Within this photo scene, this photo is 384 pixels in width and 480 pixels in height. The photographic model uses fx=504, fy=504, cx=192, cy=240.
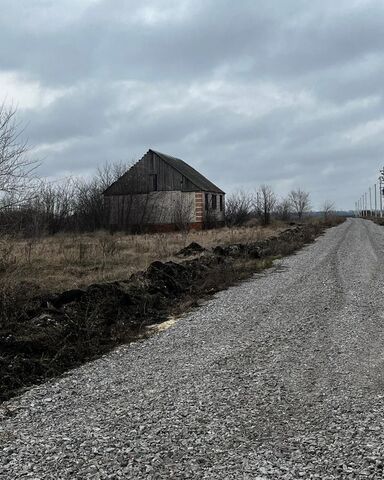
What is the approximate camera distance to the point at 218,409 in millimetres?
5039

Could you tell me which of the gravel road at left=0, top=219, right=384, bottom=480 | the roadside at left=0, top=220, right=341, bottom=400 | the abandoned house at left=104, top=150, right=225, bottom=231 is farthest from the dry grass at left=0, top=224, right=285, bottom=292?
the abandoned house at left=104, top=150, right=225, bottom=231

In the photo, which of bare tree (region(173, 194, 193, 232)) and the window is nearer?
bare tree (region(173, 194, 193, 232))

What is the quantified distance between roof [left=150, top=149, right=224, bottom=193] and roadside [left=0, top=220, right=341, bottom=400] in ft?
112

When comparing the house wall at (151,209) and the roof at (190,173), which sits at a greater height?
the roof at (190,173)

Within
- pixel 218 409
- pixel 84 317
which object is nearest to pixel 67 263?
pixel 84 317

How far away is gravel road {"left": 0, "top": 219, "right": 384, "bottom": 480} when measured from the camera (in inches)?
152

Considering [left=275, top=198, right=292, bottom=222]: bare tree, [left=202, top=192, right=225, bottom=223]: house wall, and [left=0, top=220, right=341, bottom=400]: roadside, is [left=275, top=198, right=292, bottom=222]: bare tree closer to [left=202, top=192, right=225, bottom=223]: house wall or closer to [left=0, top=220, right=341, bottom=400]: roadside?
[left=202, top=192, right=225, bottom=223]: house wall

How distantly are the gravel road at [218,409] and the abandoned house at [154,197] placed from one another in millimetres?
39346

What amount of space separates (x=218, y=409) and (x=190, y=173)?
47.7 m

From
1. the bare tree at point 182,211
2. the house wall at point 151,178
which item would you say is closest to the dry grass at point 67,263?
the bare tree at point 182,211

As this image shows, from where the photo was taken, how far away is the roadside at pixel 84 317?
6883mm

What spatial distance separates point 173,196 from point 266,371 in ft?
140

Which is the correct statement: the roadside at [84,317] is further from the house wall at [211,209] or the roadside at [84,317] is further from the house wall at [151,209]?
the house wall at [211,209]

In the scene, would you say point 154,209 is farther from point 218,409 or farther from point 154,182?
point 218,409
